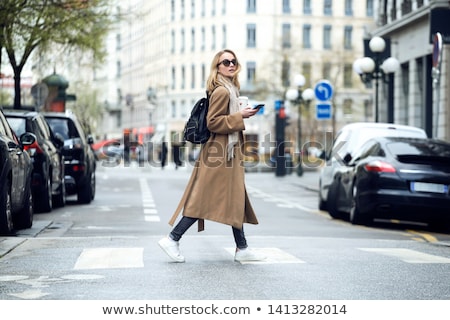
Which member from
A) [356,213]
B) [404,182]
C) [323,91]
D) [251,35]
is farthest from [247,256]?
[251,35]

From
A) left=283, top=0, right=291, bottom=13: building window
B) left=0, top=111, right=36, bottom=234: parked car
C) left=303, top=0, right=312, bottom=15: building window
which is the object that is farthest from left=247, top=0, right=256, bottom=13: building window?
left=0, top=111, right=36, bottom=234: parked car

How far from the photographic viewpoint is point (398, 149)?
739 inches

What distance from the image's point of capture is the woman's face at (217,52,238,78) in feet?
37.6

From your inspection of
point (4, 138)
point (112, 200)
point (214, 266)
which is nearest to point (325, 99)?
point (112, 200)

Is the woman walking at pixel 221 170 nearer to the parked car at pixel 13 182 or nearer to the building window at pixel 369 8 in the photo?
the parked car at pixel 13 182

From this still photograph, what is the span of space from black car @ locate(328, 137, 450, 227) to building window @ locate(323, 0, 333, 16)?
92463 millimetres

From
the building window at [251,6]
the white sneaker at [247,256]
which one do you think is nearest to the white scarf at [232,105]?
the white sneaker at [247,256]

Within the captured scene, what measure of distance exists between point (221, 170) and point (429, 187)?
23.8 feet

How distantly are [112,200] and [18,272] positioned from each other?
55.1 ft

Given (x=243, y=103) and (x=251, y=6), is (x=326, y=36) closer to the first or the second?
(x=251, y=6)

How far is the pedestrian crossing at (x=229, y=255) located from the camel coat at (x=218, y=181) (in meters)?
0.53

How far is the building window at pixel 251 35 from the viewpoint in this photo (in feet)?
376

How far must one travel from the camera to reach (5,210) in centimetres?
1486
